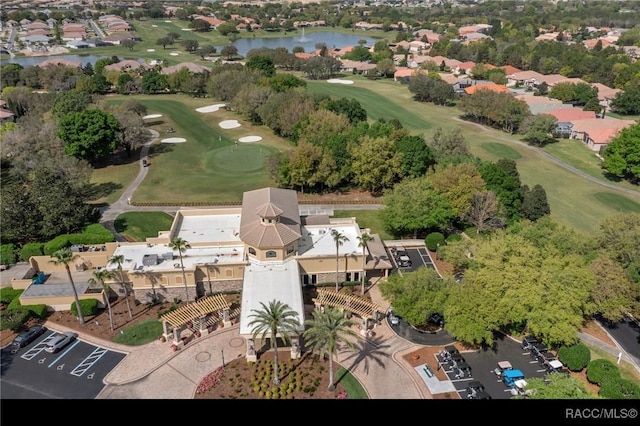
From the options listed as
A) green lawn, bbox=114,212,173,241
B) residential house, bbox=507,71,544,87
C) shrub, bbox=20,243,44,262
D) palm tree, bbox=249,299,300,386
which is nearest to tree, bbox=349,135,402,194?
green lawn, bbox=114,212,173,241

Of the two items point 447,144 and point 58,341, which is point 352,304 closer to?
point 58,341

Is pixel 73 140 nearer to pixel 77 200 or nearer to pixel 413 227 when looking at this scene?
pixel 77 200

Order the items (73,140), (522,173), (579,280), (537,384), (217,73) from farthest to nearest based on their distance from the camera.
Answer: (217,73) < (522,173) < (73,140) < (579,280) < (537,384)

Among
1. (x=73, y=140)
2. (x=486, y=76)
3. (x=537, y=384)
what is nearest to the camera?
(x=537, y=384)

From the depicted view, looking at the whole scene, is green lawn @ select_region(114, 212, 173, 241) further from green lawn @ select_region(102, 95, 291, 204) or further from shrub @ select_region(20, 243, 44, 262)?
shrub @ select_region(20, 243, 44, 262)
